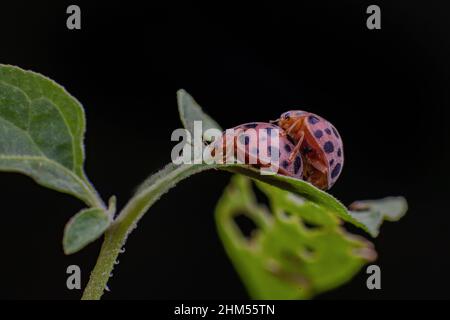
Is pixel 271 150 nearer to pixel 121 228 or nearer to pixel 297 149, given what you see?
pixel 297 149

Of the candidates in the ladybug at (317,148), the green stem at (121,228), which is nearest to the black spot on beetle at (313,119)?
the ladybug at (317,148)

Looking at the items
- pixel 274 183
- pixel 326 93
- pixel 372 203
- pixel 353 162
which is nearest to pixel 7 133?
pixel 274 183

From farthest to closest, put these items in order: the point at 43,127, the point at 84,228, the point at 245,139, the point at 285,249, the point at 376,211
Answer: the point at 285,249
the point at 376,211
the point at 245,139
the point at 43,127
the point at 84,228

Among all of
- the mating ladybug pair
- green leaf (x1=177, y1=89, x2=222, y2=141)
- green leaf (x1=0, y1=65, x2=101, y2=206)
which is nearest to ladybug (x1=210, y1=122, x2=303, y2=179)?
the mating ladybug pair

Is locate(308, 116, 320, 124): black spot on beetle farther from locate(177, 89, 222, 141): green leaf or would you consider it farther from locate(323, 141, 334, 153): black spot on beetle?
locate(177, 89, 222, 141): green leaf

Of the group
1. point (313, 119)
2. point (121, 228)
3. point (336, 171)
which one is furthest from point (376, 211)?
point (121, 228)

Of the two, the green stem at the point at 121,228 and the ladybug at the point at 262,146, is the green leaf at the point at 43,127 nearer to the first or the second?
the green stem at the point at 121,228

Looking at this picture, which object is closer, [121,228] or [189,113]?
[121,228]
